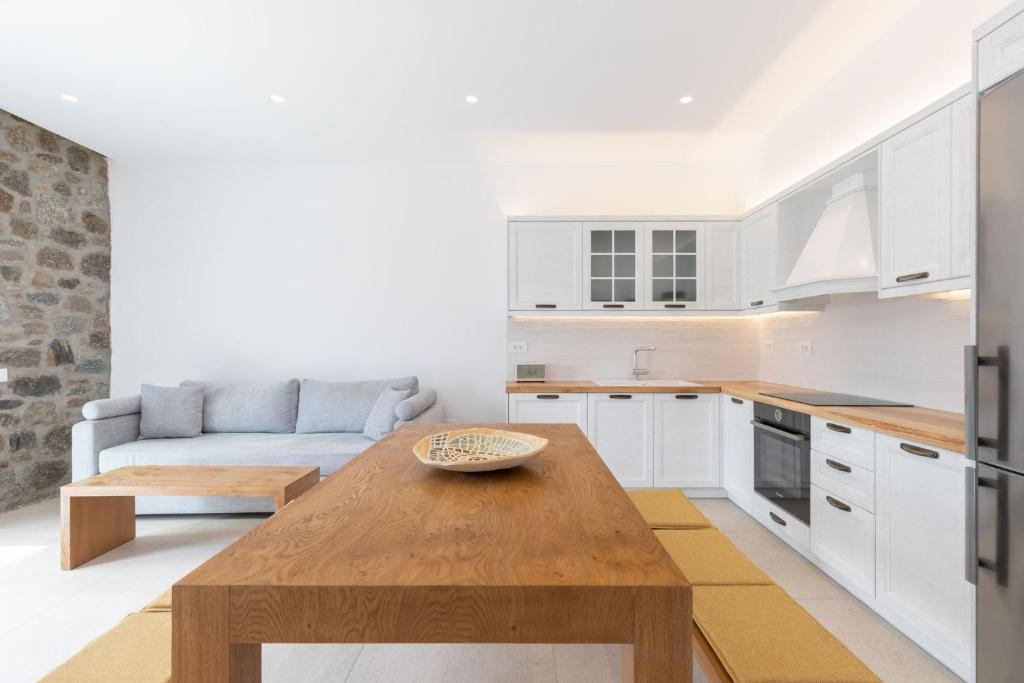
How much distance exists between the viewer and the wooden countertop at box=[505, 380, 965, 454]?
177 centimetres

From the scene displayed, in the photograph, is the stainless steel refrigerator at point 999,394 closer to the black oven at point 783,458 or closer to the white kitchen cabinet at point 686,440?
the black oven at point 783,458

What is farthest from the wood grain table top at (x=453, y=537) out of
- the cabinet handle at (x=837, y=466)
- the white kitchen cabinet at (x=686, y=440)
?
the white kitchen cabinet at (x=686, y=440)

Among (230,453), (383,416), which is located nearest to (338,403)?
(383,416)

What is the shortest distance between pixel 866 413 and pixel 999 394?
35.2 inches

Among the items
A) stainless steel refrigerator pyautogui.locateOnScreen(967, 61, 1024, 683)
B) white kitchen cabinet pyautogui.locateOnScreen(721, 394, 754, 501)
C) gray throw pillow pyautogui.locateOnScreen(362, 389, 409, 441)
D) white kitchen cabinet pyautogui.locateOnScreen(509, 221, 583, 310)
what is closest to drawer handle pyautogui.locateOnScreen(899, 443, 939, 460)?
stainless steel refrigerator pyautogui.locateOnScreen(967, 61, 1024, 683)

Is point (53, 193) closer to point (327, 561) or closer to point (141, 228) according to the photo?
point (141, 228)

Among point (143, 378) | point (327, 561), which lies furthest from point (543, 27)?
point (143, 378)

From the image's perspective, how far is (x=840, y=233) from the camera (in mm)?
2672

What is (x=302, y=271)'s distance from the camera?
4266 mm

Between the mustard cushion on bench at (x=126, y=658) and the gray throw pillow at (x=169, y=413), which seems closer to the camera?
the mustard cushion on bench at (x=126, y=658)

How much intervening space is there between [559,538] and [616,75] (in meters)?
2.85

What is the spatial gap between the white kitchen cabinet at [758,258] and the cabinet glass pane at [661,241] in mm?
577

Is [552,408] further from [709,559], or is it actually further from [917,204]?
[917,204]

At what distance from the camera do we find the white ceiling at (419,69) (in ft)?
7.82
